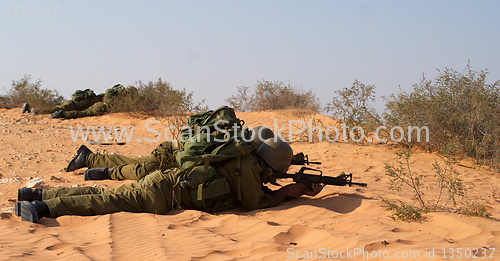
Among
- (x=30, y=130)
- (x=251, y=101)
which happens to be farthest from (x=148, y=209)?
(x=251, y=101)

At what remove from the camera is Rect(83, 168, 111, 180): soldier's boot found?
701 centimetres

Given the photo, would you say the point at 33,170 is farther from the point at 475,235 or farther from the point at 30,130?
the point at 475,235

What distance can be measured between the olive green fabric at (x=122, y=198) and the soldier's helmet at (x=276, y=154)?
1.09m

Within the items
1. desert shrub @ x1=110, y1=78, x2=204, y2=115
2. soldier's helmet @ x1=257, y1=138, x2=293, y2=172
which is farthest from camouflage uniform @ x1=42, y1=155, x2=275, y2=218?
desert shrub @ x1=110, y1=78, x2=204, y2=115

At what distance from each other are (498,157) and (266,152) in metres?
5.27

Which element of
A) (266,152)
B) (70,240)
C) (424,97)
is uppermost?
(424,97)

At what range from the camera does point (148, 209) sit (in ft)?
16.8

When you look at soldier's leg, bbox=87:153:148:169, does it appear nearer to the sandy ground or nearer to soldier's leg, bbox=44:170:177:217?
the sandy ground

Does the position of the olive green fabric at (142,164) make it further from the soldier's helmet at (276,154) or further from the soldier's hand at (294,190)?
the soldier's hand at (294,190)

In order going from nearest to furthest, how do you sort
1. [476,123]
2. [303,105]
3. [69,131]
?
[476,123], [69,131], [303,105]

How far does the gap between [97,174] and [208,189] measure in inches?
104

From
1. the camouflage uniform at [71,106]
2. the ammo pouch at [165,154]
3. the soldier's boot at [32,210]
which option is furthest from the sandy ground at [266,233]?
the camouflage uniform at [71,106]

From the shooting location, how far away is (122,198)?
5.04 meters

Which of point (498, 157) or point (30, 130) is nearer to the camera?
point (498, 157)
